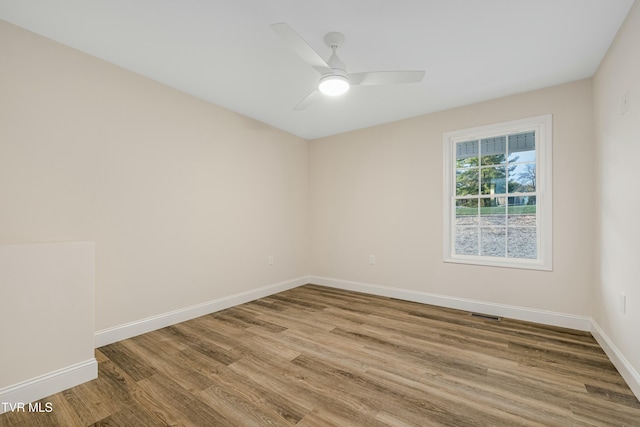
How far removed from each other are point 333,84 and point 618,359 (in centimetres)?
300

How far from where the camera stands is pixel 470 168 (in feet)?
12.0

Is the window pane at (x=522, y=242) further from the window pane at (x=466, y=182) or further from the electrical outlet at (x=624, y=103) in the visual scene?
the electrical outlet at (x=624, y=103)

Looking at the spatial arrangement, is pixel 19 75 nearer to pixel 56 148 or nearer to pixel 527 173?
pixel 56 148

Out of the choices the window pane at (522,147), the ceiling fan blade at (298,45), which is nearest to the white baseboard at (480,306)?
the window pane at (522,147)

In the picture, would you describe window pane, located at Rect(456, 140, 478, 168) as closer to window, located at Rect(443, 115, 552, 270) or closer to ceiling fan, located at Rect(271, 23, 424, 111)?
window, located at Rect(443, 115, 552, 270)

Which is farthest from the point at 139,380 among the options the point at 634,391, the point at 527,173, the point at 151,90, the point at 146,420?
the point at 527,173

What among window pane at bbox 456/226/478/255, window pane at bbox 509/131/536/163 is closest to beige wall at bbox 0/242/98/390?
window pane at bbox 456/226/478/255

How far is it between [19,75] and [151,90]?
973 mm

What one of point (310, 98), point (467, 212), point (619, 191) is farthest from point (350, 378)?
point (467, 212)

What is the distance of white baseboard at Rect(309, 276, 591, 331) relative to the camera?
2.95m

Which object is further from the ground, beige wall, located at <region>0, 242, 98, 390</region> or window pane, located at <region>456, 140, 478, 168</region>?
window pane, located at <region>456, 140, 478, 168</region>

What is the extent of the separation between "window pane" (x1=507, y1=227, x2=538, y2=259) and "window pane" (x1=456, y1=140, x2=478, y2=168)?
3.08 ft

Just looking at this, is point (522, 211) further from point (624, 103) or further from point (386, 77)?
point (386, 77)

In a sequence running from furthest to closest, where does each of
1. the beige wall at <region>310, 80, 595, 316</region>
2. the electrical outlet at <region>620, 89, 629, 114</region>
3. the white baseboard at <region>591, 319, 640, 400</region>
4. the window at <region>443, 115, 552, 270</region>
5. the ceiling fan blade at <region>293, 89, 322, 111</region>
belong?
1. the window at <region>443, 115, 552, 270</region>
2. the beige wall at <region>310, 80, 595, 316</region>
3. the ceiling fan blade at <region>293, 89, 322, 111</region>
4. the electrical outlet at <region>620, 89, 629, 114</region>
5. the white baseboard at <region>591, 319, 640, 400</region>
